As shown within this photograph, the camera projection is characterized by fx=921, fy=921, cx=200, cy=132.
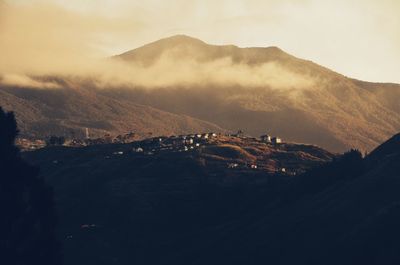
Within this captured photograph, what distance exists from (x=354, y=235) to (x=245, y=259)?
2439 cm

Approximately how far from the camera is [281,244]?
198000 millimetres

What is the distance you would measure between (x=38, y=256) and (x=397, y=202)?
119m

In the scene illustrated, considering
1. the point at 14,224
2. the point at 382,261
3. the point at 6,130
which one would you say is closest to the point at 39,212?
the point at 14,224

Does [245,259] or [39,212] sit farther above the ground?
[39,212]

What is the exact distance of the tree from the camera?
301ft

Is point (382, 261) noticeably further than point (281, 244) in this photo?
No

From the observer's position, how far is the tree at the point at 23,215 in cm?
9169

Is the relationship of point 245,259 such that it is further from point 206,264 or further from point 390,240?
point 390,240

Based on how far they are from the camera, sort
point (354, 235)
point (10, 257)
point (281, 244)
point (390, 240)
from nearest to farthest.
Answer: point (10, 257) → point (390, 240) → point (354, 235) → point (281, 244)

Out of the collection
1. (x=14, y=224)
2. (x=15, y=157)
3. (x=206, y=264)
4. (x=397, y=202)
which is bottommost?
(x=206, y=264)

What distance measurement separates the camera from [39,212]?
310 feet

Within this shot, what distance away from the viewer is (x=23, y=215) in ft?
305

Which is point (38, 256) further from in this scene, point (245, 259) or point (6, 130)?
point (245, 259)

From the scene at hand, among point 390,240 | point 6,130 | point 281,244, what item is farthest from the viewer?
point 281,244
